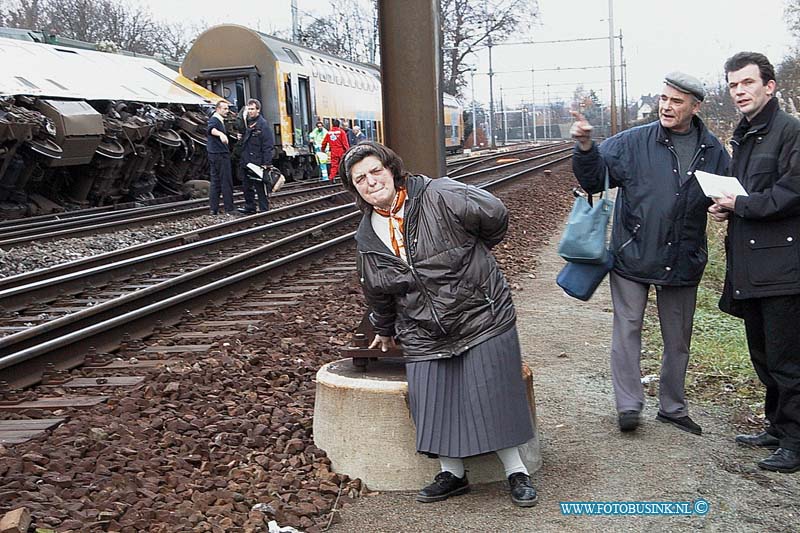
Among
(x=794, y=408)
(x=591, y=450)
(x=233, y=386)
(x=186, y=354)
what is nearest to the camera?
(x=794, y=408)

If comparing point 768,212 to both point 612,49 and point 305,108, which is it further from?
point 612,49

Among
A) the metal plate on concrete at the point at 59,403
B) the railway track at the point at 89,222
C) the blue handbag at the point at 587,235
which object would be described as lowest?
the metal plate on concrete at the point at 59,403

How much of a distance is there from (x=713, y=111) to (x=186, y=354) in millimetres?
20743

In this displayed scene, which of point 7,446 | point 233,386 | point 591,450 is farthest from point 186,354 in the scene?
point 591,450

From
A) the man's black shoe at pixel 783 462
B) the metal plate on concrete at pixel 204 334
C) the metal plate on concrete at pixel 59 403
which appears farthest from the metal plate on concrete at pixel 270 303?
the man's black shoe at pixel 783 462

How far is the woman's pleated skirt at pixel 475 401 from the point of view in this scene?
3852 millimetres

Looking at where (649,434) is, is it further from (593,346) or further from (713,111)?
(713,111)

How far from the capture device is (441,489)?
4.00 m

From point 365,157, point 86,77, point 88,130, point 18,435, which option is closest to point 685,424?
point 365,157

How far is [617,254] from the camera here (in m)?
4.80

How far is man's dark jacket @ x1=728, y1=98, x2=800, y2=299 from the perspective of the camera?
4098 millimetres

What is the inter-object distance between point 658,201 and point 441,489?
182 cm

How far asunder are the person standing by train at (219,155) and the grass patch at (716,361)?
9359 millimetres

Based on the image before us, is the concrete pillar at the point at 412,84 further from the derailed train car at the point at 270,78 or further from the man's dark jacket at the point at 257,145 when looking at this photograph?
the derailed train car at the point at 270,78
